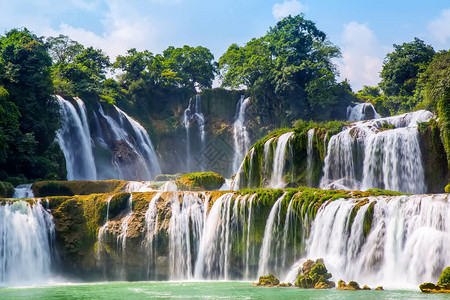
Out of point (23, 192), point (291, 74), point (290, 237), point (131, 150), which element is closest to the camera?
point (290, 237)

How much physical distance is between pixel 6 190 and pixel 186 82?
3339 centimetres

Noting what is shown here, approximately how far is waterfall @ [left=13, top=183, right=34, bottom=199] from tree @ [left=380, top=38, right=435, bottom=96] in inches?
1209

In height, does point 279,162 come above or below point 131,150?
below

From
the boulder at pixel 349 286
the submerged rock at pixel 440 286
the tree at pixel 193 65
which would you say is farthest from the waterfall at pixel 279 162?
the tree at pixel 193 65

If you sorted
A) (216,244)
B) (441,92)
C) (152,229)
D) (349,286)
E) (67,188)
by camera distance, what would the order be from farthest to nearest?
(67,188) < (441,92) < (152,229) < (216,244) < (349,286)

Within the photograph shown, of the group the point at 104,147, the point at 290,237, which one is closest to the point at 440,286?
the point at 290,237

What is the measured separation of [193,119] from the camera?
53562 millimetres

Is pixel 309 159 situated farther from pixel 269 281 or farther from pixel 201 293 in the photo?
pixel 201 293

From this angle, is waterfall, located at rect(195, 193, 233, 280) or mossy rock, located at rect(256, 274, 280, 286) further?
waterfall, located at rect(195, 193, 233, 280)

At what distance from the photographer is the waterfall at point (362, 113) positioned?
156ft

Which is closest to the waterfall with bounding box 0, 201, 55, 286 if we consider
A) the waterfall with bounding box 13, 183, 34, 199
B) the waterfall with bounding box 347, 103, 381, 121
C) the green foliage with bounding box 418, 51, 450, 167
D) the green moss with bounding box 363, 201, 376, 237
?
the waterfall with bounding box 13, 183, 34, 199

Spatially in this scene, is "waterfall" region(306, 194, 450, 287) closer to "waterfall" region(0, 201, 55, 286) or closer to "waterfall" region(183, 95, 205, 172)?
"waterfall" region(0, 201, 55, 286)

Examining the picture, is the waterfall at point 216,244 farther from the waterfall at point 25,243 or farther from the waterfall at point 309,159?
the waterfall at point 25,243

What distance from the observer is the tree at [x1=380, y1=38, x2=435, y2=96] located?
47062 mm
